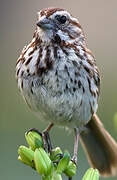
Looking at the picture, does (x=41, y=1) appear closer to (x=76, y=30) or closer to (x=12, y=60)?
(x=12, y=60)

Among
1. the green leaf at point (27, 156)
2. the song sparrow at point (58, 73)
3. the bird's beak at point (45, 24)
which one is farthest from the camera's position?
the song sparrow at point (58, 73)

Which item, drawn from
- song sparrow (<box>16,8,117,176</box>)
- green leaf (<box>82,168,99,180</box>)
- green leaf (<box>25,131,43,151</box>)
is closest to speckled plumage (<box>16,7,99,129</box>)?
song sparrow (<box>16,8,117,176</box>)

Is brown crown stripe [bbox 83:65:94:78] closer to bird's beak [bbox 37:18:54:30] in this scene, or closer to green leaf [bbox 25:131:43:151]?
bird's beak [bbox 37:18:54:30]

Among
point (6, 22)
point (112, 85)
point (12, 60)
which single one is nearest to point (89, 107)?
point (112, 85)

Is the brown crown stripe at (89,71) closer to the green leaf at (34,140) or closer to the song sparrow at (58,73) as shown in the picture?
the song sparrow at (58,73)

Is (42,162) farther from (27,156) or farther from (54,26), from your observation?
(54,26)

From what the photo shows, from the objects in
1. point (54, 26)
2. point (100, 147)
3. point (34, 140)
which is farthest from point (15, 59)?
point (34, 140)

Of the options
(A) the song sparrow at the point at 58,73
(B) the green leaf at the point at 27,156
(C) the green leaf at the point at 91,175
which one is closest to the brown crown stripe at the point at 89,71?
(A) the song sparrow at the point at 58,73
